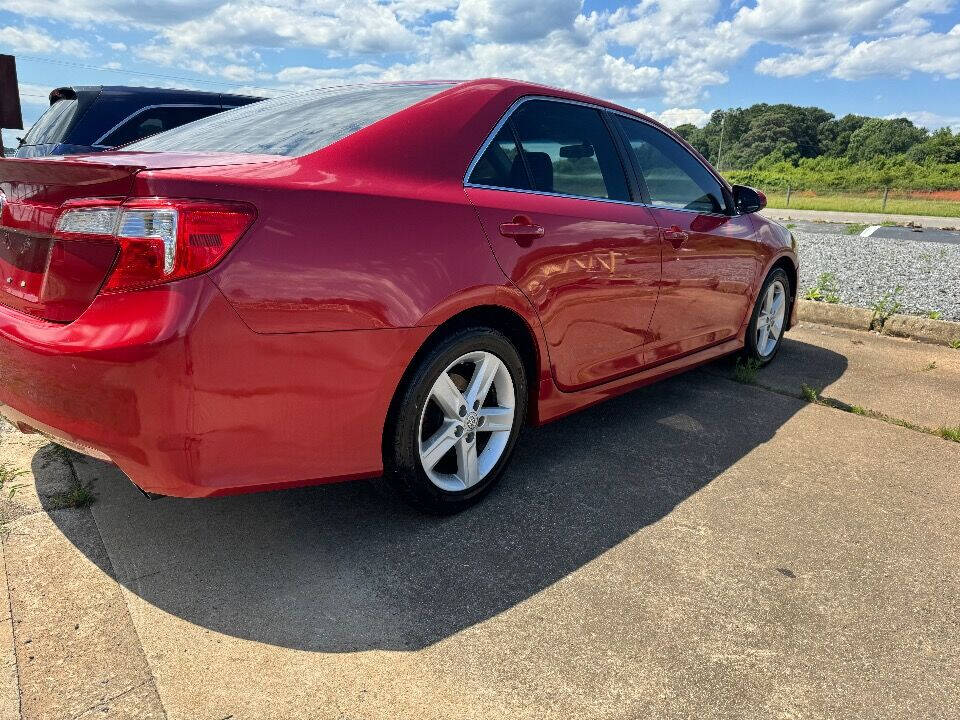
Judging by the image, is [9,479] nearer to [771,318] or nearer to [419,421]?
[419,421]

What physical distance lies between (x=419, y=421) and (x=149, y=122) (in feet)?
16.0

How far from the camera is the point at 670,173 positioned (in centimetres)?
383

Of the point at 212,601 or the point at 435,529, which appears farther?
the point at 435,529

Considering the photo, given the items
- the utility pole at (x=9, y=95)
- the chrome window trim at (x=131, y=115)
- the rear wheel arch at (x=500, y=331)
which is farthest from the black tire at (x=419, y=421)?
the utility pole at (x=9, y=95)

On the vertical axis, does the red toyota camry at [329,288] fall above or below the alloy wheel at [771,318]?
above

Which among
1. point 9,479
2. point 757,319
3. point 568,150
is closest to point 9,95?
point 9,479

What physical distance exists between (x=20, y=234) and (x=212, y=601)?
1284 mm

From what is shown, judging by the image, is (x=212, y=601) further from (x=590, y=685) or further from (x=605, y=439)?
(x=605, y=439)

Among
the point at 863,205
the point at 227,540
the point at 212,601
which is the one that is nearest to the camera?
the point at 212,601

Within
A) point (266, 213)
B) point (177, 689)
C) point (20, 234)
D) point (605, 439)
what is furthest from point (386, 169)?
point (605, 439)

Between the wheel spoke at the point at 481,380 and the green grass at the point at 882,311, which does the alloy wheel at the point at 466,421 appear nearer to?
the wheel spoke at the point at 481,380

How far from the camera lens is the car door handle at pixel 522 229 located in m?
2.67

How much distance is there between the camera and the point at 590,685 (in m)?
1.91

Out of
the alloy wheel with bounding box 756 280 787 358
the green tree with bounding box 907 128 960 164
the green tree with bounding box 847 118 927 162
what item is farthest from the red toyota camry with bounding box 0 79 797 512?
the green tree with bounding box 847 118 927 162
